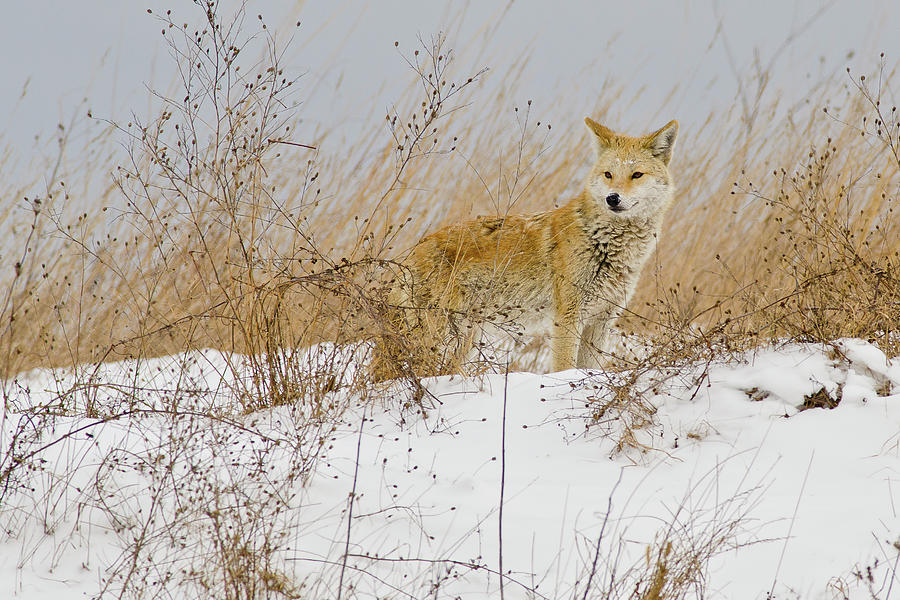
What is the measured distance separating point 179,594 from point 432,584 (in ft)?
2.78

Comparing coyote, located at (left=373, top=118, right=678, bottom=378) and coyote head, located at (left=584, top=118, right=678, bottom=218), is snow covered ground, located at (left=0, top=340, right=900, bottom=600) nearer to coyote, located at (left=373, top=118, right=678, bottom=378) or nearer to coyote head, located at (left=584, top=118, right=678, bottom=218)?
coyote, located at (left=373, top=118, right=678, bottom=378)

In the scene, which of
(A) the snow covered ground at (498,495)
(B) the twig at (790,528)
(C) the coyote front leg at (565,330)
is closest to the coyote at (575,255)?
(C) the coyote front leg at (565,330)

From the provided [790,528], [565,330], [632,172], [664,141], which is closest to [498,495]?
[790,528]

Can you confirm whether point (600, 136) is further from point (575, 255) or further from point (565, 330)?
point (565, 330)

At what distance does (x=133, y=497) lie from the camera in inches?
Answer: 136

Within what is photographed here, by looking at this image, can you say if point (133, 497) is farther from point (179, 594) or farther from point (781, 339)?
point (781, 339)

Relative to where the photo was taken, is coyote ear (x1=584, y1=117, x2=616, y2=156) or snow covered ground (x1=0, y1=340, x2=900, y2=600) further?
coyote ear (x1=584, y1=117, x2=616, y2=156)

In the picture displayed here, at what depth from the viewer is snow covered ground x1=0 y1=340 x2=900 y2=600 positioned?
2979 mm

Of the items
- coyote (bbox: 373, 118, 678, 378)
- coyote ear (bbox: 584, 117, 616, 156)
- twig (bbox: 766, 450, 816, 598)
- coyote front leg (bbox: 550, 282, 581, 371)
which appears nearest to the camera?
twig (bbox: 766, 450, 816, 598)

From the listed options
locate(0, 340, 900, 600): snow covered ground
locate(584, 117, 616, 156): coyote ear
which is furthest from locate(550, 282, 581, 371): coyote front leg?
locate(0, 340, 900, 600): snow covered ground

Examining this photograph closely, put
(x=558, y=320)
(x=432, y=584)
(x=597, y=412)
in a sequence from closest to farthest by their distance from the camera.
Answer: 1. (x=432, y=584)
2. (x=597, y=412)
3. (x=558, y=320)

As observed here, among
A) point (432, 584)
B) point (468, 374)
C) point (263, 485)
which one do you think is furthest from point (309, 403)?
point (432, 584)

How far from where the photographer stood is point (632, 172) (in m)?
6.21

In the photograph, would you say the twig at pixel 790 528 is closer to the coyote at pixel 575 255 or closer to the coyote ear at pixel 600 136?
the coyote at pixel 575 255
